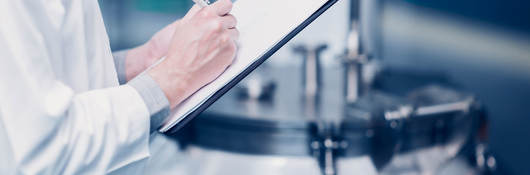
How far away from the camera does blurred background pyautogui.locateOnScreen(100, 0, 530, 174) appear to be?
0.86 m

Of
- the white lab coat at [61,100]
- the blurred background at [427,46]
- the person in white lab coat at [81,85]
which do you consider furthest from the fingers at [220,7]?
the blurred background at [427,46]

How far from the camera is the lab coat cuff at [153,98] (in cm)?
48

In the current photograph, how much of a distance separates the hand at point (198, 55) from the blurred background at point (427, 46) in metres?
0.24

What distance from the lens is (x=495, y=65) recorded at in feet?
3.38

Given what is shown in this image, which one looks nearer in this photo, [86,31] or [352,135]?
[86,31]

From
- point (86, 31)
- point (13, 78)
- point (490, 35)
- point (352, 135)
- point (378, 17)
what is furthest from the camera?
point (378, 17)

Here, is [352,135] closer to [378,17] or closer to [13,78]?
[13,78]

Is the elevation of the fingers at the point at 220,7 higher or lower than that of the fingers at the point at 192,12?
higher

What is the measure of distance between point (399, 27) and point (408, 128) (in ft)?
2.05

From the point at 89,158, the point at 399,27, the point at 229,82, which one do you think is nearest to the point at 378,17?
the point at 399,27

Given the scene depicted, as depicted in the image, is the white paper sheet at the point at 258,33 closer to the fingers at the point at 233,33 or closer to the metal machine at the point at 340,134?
the fingers at the point at 233,33

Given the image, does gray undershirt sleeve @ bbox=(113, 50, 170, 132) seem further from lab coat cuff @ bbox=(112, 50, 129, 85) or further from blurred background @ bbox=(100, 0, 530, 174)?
blurred background @ bbox=(100, 0, 530, 174)

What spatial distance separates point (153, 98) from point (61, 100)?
3.6 inches

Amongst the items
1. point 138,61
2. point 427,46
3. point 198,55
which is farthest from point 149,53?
point 427,46
